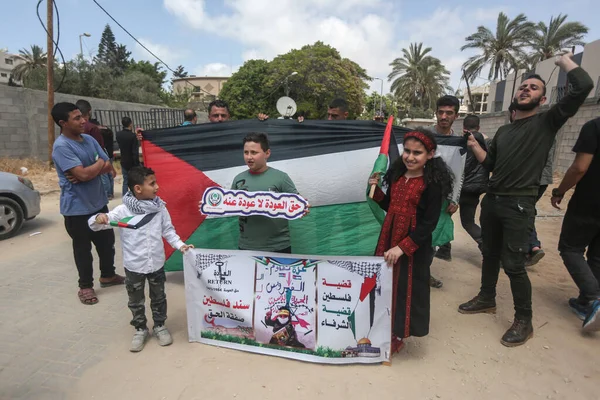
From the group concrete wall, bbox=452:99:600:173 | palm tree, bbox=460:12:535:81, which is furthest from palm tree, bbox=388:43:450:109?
concrete wall, bbox=452:99:600:173

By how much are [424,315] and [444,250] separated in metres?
2.56

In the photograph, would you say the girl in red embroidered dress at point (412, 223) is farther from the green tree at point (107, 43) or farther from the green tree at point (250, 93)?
the green tree at point (107, 43)

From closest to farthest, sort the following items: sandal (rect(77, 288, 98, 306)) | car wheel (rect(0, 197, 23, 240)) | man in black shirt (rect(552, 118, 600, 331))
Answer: man in black shirt (rect(552, 118, 600, 331)), sandal (rect(77, 288, 98, 306)), car wheel (rect(0, 197, 23, 240))

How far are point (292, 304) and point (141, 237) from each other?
1.27 metres

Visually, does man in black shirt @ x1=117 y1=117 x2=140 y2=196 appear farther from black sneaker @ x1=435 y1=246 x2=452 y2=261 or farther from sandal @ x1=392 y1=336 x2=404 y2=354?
sandal @ x1=392 y1=336 x2=404 y2=354

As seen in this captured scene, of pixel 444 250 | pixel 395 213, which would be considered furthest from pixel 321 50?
pixel 395 213

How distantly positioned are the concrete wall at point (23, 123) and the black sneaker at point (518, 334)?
552 inches

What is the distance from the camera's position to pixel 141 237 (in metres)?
2.70

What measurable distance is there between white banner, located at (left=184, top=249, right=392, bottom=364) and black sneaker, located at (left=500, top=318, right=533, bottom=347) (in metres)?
1.11

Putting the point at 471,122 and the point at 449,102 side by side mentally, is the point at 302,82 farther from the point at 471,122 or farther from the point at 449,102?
the point at 449,102

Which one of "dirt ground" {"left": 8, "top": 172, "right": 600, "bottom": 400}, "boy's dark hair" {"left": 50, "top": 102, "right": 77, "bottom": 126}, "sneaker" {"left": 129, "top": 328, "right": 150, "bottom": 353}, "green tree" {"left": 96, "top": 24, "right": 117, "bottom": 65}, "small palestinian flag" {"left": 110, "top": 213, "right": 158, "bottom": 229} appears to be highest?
"green tree" {"left": 96, "top": 24, "right": 117, "bottom": 65}

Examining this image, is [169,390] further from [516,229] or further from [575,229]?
[575,229]

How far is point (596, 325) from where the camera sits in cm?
288

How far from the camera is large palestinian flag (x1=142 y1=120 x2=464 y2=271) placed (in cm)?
362
